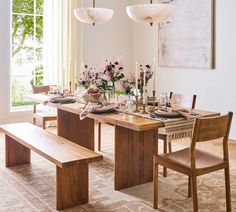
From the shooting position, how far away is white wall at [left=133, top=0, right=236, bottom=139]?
4.87 m

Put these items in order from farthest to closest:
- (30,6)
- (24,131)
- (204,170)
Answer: (30,6) → (24,131) → (204,170)

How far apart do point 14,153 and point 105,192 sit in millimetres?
1237

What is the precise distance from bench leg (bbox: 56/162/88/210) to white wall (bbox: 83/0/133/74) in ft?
11.6

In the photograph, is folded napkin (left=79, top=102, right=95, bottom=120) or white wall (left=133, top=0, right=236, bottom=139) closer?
folded napkin (left=79, top=102, right=95, bottom=120)

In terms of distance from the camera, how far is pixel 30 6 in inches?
228

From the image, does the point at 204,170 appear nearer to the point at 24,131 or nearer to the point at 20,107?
the point at 24,131

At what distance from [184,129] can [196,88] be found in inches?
108

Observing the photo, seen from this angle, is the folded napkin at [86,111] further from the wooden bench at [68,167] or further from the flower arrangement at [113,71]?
the flower arrangement at [113,71]

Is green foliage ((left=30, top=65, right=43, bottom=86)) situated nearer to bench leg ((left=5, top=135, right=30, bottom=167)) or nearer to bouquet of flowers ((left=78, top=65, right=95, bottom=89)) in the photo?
bench leg ((left=5, top=135, right=30, bottom=167))

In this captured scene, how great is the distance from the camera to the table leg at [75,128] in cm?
418

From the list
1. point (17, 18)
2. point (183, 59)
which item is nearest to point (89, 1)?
point (17, 18)

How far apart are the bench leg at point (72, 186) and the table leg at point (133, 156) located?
1.29 ft

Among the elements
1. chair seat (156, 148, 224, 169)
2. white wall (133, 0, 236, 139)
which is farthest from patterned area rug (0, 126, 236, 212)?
white wall (133, 0, 236, 139)

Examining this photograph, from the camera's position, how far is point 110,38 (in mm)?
6414
